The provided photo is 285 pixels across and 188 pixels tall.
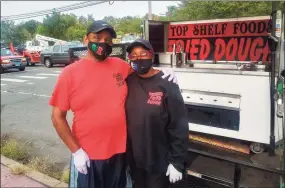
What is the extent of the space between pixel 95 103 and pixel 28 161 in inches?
116

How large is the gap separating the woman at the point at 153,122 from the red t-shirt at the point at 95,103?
90 mm

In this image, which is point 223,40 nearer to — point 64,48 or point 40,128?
point 40,128

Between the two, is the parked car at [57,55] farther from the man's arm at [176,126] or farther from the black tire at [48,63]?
the man's arm at [176,126]

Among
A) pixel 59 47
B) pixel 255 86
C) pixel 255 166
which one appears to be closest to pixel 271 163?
pixel 255 166

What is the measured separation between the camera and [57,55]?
18.9 metres

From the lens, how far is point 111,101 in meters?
2.04

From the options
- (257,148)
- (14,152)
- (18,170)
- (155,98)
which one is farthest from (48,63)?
(155,98)

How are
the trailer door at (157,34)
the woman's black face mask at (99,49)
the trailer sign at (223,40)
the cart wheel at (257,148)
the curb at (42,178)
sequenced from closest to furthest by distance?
the woman's black face mask at (99,49) → the cart wheel at (257,148) → the trailer sign at (223,40) → the curb at (42,178) → the trailer door at (157,34)

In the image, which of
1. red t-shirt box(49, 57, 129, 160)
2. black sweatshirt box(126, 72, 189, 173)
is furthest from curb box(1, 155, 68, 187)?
black sweatshirt box(126, 72, 189, 173)

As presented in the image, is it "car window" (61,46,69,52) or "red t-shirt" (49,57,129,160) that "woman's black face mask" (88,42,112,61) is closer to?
"red t-shirt" (49,57,129,160)

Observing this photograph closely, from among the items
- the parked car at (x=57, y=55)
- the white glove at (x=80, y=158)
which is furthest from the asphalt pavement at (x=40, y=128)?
the parked car at (x=57, y=55)

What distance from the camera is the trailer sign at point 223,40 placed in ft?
10.6

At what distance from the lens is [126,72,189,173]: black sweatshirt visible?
2.03 metres

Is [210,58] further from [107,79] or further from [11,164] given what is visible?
[11,164]
